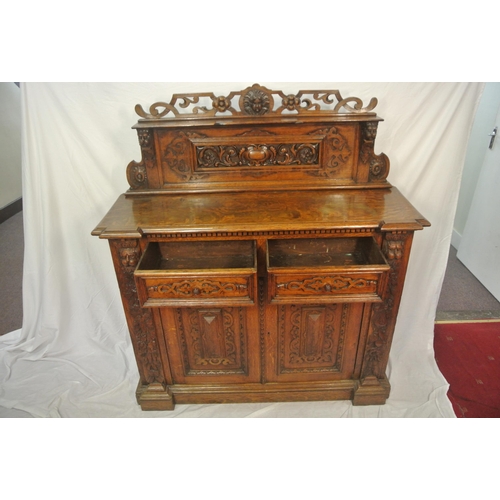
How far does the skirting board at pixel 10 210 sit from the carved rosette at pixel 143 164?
3.23 meters

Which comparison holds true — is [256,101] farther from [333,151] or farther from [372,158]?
[372,158]

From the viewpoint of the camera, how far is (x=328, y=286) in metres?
1.27

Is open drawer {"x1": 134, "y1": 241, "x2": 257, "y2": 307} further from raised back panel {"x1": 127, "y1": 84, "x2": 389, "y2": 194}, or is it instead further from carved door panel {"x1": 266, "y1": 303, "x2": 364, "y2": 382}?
raised back panel {"x1": 127, "y1": 84, "x2": 389, "y2": 194}

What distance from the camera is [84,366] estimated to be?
77.3 inches

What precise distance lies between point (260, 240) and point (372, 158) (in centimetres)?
67

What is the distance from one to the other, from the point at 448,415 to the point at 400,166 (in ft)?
4.10

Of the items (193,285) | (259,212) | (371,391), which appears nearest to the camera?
(193,285)

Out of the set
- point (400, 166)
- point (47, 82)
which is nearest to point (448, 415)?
point (400, 166)

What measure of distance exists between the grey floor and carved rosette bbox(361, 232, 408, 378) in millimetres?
964

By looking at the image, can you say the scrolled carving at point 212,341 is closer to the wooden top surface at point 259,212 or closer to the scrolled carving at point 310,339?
the scrolled carving at point 310,339

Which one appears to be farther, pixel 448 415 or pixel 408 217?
pixel 448 415

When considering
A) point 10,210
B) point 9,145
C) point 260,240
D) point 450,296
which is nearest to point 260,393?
point 260,240

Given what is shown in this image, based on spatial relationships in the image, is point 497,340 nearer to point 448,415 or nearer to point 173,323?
point 448,415

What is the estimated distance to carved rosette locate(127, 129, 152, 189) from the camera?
149 cm
